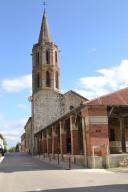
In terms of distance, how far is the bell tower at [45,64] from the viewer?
6288 centimetres

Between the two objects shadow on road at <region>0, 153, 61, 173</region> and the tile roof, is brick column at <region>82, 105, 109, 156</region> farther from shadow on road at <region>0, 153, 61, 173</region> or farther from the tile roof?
shadow on road at <region>0, 153, 61, 173</region>

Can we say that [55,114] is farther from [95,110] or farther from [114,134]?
[95,110]

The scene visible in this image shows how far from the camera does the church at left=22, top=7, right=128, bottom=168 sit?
25672 mm

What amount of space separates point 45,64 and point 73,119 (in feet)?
112

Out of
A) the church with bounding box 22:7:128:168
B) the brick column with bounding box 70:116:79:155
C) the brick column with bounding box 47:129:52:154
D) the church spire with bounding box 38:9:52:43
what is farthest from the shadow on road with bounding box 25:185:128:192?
the church spire with bounding box 38:9:52:43

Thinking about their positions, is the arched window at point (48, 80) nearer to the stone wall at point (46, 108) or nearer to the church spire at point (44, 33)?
the stone wall at point (46, 108)

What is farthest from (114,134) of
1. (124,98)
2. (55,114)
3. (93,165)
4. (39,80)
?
(39,80)

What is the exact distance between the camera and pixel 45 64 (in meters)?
63.5

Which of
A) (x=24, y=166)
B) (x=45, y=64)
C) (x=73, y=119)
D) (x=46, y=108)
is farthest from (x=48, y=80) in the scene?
(x=24, y=166)

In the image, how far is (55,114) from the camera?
2381 inches

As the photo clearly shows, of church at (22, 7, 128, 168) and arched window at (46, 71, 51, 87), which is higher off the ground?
arched window at (46, 71, 51, 87)

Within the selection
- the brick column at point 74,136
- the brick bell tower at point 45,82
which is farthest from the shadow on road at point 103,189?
the brick bell tower at point 45,82

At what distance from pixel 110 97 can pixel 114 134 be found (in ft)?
30.1

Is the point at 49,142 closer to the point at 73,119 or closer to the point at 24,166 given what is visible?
the point at 73,119
